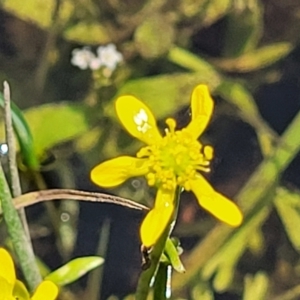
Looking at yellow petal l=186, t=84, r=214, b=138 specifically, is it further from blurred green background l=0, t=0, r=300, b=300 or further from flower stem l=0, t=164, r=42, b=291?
blurred green background l=0, t=0, r=300, b=300

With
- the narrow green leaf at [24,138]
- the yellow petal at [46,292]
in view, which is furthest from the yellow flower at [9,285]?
the narrow green leaf at [24,138]

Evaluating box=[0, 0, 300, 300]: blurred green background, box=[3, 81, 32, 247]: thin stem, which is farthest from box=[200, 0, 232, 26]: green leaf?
box=[3, 81, 32, 247]: thin stem

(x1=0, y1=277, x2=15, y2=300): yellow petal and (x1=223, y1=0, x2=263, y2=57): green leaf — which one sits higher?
(x1=0, y1=277, x2=15, y2=300): yellow petal

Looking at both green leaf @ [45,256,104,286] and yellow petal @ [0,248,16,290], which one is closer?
yellow petal @ [0,248,16,290]

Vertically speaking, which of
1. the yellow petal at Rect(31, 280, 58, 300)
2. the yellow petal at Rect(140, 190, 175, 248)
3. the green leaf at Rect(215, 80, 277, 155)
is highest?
the yellow petal at Rect(140, 190, 175, 248)

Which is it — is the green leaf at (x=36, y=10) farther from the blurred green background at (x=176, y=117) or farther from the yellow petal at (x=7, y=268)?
the yellow petal at (x=7, y=268)

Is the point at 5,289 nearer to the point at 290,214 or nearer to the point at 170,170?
the point at 170,170

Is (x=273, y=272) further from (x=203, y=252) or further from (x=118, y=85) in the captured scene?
(x=118, y=85)

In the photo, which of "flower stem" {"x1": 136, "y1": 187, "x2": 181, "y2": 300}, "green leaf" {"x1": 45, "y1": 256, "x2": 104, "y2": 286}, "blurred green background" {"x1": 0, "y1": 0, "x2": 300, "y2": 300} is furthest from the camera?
"blurred green background" {"x1": 0, "y1": 0, "x2": 300, "y2": 300}
